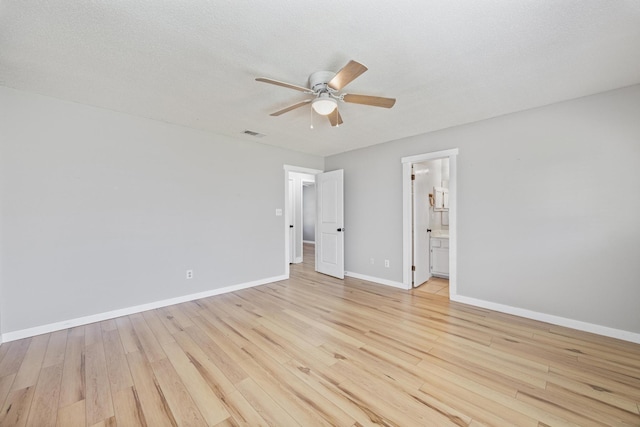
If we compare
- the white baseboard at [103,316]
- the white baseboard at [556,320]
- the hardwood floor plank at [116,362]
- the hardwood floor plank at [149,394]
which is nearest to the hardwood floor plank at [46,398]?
Result: the hardwood floor plank at [116,362]

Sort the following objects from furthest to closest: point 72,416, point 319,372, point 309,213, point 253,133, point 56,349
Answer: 1. point 309,213
2. point 253,133
3. point 56,349
4. point 319,372
5. point 72,416

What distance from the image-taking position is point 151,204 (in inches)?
130

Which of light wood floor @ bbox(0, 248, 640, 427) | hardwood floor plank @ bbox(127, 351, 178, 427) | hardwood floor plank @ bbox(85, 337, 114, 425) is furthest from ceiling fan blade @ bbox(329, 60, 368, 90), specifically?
hardwood floor plank @ bbox(85, 337, 114, 425)

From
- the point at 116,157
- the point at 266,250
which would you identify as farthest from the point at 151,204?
the point at 266,250

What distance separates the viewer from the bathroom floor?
158 inches

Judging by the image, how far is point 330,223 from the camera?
5051 mm

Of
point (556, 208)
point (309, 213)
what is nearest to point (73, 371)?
point (556, 208)

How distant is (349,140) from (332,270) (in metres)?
2.55

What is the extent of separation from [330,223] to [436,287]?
2.24 meters

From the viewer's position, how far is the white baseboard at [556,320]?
249 centimetres

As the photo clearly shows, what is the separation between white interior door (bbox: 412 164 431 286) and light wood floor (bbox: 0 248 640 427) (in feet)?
4.11

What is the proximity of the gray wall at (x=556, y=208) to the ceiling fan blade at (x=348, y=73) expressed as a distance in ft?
8.01

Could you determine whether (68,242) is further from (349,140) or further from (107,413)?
(349,140)

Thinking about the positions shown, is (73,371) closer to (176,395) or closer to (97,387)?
(97,387)
